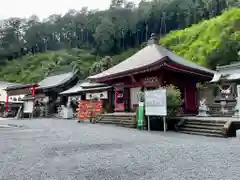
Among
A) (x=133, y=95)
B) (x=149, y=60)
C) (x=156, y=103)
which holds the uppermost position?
(x=149, y=60)

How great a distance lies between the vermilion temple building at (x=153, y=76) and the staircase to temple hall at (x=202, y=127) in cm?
347

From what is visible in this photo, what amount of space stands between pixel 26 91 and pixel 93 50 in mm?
36538

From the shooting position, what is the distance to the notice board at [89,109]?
→ 17.2m

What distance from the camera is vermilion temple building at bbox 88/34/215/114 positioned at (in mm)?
14125

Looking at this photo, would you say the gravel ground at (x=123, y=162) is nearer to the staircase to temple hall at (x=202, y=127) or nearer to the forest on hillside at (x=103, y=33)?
the staircase to temple hall at (x=202, y=127)

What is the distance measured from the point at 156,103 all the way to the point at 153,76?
4.12 metres

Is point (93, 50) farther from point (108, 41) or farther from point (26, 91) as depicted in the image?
point (26, 91)

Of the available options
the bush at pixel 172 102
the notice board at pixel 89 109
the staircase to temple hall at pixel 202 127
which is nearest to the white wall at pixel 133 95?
the notice board at pixel 89 109

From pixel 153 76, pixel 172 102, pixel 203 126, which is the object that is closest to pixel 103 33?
pixel 153 76

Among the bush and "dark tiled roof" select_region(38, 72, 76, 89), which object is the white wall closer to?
the bush

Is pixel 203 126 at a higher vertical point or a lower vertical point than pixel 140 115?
lower

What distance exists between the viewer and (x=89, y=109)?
1745 cm

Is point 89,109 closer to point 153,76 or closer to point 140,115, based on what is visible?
point 153,76

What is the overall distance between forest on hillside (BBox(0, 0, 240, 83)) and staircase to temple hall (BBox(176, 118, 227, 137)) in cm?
2735
